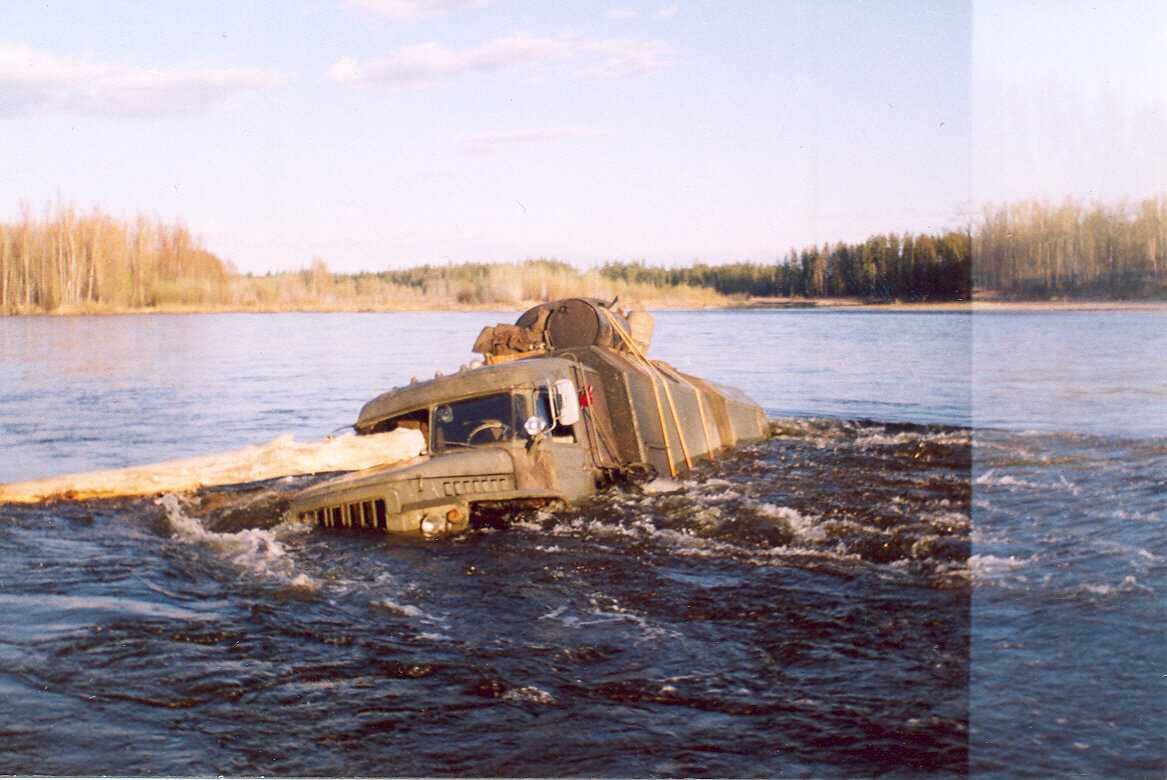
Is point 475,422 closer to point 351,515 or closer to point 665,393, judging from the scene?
point 351,515

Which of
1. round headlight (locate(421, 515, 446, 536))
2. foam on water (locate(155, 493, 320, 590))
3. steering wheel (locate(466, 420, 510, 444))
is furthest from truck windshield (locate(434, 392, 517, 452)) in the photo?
foam on water (locate(155, 493, 320, 590))

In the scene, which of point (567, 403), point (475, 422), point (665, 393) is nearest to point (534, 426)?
point (567, 403)

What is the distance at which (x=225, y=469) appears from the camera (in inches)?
461

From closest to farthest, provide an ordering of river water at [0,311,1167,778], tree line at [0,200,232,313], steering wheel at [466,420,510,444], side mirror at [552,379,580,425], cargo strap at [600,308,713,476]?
1. river water at [0,311,1167,778]
2. side mirror at [552,379,580,425]
3. steering wheel at [466,420,510,444]
4. cargo strap at [600,308,713,476]
5. tree line at [0,200,232,313]

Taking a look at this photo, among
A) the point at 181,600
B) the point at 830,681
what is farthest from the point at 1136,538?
the point at 181,600

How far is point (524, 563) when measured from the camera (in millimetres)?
10789

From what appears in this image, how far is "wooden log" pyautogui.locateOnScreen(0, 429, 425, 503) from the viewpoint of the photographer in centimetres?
1154

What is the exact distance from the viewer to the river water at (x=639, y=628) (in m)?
6.39

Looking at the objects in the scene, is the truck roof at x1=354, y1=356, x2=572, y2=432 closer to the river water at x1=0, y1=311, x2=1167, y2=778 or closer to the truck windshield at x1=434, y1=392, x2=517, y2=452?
the truck windshield at x1=434, y1=392, x2=517, y2=452

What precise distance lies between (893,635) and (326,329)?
200 ft

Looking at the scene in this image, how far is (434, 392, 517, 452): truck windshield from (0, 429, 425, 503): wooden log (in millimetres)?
450

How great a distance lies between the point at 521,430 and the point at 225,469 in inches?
139

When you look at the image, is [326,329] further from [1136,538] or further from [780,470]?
[1136,538]

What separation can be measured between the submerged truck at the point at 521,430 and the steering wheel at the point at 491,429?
14 millimetres
